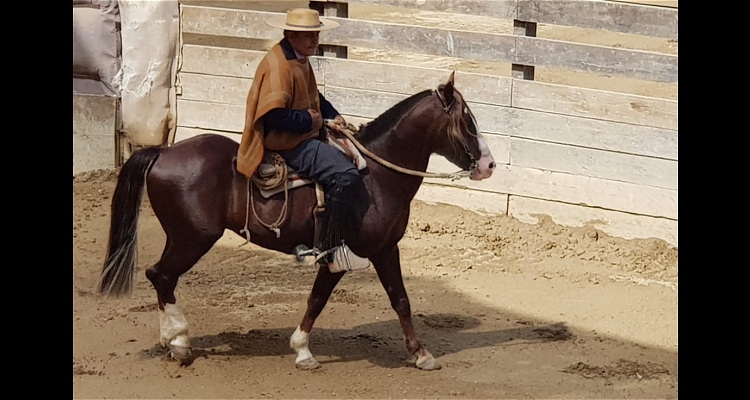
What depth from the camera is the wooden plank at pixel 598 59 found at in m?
9.19

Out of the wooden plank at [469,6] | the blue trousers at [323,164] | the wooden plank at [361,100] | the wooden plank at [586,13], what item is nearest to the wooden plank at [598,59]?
the wooden plank at [586,13]

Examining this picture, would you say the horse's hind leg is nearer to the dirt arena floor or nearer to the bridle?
the dirt arena floor

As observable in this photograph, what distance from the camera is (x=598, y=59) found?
31.1 feet

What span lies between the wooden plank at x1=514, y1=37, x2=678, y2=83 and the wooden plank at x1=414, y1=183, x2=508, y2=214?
1.21 m

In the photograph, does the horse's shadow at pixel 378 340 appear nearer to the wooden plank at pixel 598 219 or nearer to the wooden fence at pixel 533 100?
the wooden plank at pixel 598 219

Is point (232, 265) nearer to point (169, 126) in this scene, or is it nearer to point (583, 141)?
point (169, 126)

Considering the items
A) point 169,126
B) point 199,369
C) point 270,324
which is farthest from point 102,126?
point 199,369

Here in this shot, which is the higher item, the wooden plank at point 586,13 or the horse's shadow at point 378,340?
the wooden plank at point 586,13

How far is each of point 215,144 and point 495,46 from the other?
11.6 ft

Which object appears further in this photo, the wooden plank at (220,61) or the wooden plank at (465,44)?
the wooden plank at (220,61)

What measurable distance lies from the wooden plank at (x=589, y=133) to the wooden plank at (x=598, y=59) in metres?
0.42

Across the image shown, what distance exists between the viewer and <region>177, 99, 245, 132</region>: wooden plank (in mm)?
10852

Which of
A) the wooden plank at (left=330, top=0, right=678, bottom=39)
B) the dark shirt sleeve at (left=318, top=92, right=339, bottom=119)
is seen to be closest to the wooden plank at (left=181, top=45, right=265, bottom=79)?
the wooden plank at (left=330, top=0, right=678, bottom=39)

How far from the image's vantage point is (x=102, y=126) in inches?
441
